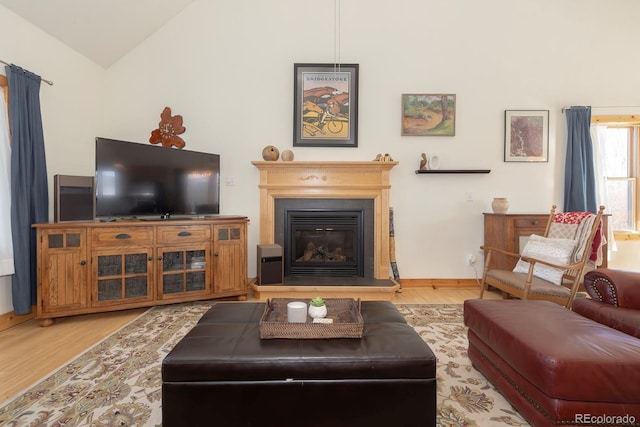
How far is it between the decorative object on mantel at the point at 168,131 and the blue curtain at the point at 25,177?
3.74ft

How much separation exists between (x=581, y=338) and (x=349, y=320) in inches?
42.9

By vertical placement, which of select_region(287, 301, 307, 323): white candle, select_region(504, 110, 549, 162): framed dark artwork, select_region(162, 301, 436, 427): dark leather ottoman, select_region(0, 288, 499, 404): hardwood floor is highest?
select_region(504, 110, 549, 162): framed dark artwork

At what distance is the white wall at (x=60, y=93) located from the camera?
277cm

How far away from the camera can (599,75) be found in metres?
4.02

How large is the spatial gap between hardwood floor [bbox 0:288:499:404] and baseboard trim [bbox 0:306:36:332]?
5 cm

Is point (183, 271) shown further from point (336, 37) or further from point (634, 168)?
point (634, 168)

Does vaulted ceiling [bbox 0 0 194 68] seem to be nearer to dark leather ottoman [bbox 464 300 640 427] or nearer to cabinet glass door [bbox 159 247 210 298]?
cabinet glass door [bbox 159 247 210 298]

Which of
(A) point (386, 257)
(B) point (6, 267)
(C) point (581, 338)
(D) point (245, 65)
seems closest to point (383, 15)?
(D) point (245, 65)

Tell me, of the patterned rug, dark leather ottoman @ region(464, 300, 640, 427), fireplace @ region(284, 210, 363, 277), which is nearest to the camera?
dark leather ottoman @ region(464, 300, 640, 427)

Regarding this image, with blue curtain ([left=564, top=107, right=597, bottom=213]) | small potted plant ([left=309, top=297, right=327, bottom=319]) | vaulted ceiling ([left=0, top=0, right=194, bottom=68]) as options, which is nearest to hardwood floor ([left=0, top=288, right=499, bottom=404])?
small potted plant ([left=309, top=297, right=327, bottom=319])

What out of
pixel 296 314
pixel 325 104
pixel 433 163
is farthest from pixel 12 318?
pixel 433 163

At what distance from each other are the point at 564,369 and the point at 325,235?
2.96 metres

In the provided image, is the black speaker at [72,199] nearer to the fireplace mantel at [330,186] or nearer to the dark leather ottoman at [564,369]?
the fireplace mantel at [330,186]

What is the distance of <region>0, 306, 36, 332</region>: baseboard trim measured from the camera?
2.70m
